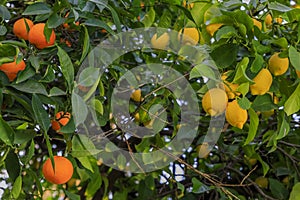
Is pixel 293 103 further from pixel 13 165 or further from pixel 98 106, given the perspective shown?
pixel 13 165

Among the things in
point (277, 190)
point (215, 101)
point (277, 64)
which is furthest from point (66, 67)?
point (277, 190)

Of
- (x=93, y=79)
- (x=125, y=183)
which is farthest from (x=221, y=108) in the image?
(x=125, y=183)

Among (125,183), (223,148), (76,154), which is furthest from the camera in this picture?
(125,183)

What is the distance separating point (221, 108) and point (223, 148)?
402mm

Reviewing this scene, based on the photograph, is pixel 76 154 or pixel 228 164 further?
pixel 228 164

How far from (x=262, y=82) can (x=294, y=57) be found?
0.23ft

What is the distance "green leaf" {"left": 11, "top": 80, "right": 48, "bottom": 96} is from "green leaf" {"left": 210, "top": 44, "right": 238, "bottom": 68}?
27cm

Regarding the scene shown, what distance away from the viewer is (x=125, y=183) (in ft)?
5.33

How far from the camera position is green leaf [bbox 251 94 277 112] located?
0.90m

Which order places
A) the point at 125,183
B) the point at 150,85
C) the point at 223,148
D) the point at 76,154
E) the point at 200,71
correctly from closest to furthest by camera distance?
1. the point at 200,71
2. the point at 76,154
3. the point at 150,85
4. the point at 223,148
5. the point at 125,183

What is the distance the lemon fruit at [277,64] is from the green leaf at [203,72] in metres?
0.16

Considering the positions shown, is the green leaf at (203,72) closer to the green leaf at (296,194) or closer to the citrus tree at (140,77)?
the citrus tree at (140,77)

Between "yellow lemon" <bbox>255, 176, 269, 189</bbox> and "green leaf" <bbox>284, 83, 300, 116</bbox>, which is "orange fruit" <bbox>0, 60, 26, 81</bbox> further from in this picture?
"yellow lemon" <bbox>255, 176, 269, 189</bbox>

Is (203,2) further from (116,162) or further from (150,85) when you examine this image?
(116,162)
